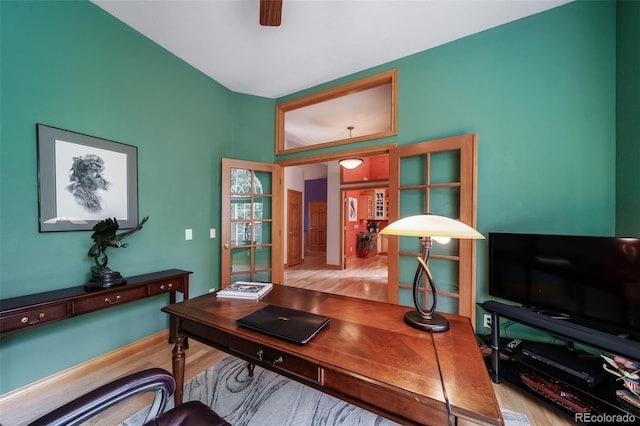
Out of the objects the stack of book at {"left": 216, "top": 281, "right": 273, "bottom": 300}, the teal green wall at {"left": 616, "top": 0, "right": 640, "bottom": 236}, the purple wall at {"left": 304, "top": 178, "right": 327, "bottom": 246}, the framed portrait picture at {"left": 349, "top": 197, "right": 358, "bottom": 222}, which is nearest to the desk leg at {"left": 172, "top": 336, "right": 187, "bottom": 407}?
the stack of book at {"left": 216, "top": 281, "right": 273, "bottom": 300}

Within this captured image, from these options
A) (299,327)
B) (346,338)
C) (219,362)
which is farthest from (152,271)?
(346,338)

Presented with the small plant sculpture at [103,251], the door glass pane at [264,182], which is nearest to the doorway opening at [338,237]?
the door glass pane at [264,182]

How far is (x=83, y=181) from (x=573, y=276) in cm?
379

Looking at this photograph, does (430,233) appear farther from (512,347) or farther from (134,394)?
(512,347)

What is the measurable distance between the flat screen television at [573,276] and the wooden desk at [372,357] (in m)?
1.00

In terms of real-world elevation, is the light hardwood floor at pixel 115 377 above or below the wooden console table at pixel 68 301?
below

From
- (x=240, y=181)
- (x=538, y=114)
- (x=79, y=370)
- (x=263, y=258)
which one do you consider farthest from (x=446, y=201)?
(x=79, y=370)

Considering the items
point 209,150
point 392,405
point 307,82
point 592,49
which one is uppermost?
point 307,82

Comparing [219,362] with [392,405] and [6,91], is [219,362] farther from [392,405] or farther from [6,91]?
[6,91]

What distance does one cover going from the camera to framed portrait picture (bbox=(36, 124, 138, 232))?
1726 millimetres

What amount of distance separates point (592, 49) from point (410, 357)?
2777 millimetres

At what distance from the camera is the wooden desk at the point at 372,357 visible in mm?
717

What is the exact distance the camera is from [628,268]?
1367 mm

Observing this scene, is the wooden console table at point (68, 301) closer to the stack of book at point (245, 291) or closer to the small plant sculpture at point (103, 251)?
the small plant sculpture at point (103, 251)
